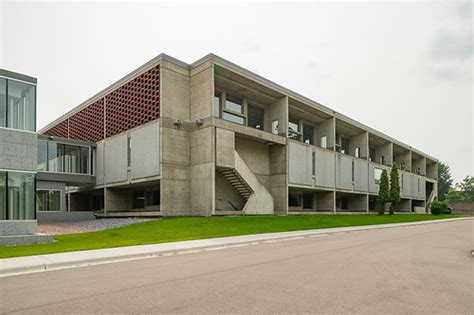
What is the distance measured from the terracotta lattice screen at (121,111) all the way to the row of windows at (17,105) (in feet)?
42.9

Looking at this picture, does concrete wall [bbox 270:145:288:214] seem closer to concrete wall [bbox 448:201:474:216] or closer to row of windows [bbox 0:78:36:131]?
row of windows [bbox 0:78:36:131]

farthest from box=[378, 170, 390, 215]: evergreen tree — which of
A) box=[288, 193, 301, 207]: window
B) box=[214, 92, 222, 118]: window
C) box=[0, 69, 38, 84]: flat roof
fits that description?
box=[0, 69, 38, 84]: flat roof

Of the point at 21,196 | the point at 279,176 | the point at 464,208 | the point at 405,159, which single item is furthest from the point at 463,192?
the point at 21,196

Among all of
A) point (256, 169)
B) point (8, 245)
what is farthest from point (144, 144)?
point (8, 245)

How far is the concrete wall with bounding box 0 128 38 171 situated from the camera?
17.2 meters

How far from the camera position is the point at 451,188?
124375 millimetres

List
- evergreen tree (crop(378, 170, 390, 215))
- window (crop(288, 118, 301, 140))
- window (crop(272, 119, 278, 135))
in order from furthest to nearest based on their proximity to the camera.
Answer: evergreen tree (crop(378, 170, 390, 215)) < window (crop(288, 118, 301, 140)) < window (crop(272, 119, 278, 135))

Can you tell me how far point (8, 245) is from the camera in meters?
16.1

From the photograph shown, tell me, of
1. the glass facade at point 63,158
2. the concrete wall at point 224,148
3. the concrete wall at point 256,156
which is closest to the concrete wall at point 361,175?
the concrete wall at point 256,156

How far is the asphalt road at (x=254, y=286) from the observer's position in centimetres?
616

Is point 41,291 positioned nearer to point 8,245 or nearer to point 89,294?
point 89,294

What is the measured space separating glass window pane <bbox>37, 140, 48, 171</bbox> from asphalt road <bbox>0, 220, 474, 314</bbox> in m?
29.1

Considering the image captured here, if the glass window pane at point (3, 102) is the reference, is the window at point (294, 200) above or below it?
below

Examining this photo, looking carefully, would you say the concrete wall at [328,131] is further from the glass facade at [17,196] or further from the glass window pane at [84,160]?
the glass facade at [17,196]
